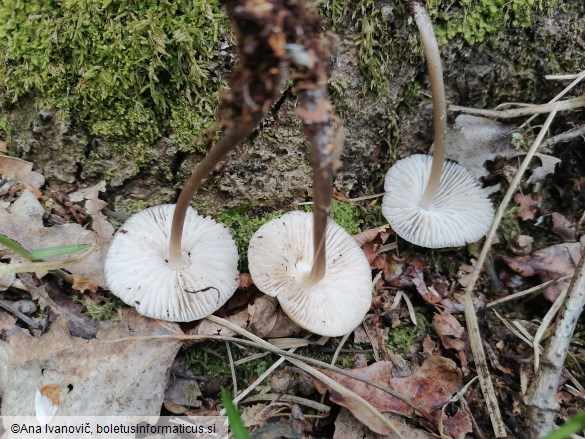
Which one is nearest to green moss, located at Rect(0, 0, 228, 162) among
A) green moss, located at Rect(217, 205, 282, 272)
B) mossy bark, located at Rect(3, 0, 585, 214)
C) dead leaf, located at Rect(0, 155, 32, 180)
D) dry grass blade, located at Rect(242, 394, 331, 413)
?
mossy bark, located at Rect(3, 0, 585, 214)

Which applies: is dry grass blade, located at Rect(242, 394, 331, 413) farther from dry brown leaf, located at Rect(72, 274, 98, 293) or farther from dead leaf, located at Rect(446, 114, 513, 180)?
dead leaf, located at Rect(446, 114, 513, 180)

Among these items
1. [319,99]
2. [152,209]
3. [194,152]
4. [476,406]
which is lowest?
[476,406]

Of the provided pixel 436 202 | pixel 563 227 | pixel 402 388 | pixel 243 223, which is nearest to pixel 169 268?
pixel 243 223

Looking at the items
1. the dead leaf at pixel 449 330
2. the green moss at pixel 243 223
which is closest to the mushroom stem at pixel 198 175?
the green moss at pixel 243 223

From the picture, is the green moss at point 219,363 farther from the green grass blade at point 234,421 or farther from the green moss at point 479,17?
the green moss at point 479,17

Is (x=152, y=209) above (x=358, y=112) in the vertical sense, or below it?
below

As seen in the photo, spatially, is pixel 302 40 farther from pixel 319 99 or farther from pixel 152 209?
pixel 152 209

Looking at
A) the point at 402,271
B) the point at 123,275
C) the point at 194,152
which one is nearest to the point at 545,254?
the point at 402,271
